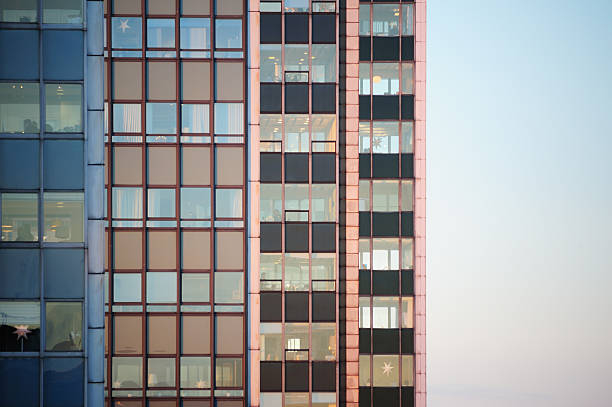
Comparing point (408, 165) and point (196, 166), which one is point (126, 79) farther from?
point (408, 165)

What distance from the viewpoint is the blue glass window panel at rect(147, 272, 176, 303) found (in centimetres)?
2827

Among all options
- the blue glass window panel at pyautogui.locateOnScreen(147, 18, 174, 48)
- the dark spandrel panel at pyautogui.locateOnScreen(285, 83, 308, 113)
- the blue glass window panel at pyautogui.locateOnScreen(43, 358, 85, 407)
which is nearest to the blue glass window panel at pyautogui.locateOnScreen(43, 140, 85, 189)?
the blue glass window panel at pyautogui.locateOnScreen(43, 358, 85, 407)

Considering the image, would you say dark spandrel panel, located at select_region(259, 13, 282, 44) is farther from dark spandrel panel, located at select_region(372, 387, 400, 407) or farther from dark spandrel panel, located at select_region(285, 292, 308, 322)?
dark spandrel panel, located at select_region(372, 387, 400, 407)

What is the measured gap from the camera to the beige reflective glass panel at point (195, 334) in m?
27.8

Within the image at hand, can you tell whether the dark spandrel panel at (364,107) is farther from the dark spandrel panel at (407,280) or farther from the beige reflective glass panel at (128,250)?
the beige reflective glass panel at (128,250)

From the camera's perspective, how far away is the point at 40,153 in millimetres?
18141

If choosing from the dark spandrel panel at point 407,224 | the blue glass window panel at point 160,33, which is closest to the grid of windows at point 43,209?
the blue glass window panel at point 160,33

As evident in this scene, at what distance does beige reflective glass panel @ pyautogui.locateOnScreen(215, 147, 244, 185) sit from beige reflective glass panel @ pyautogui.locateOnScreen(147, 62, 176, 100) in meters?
3.48

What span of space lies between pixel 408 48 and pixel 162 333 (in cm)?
2237

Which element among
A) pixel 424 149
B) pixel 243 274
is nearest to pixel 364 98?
pixel 424 149

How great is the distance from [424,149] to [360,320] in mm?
10758

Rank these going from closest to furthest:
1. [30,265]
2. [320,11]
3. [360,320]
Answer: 1. [30,265]
2. [320,11]
3. [360,320]

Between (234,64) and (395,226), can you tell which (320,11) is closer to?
(234,64)

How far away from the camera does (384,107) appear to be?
39.8 metres
